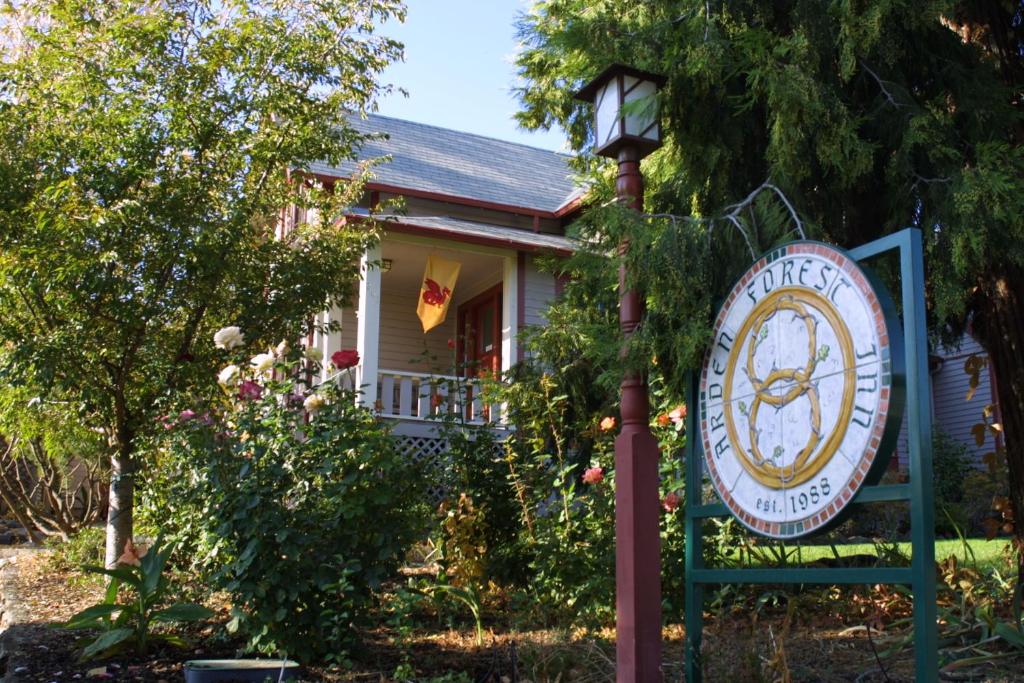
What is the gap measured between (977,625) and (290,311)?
17.7 ft

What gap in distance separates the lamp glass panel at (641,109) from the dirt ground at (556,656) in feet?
7.51

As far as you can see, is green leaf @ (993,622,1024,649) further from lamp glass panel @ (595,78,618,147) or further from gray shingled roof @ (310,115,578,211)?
gray shingled roof @ (310,115,578,211)

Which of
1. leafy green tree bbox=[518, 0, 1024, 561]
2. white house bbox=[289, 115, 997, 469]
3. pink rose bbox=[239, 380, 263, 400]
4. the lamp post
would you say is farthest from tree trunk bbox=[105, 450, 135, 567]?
the lamp post

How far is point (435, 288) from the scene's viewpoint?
12.8m

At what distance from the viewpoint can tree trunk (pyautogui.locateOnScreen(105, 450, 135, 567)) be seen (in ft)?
24.3

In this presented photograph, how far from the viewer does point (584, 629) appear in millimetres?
5734

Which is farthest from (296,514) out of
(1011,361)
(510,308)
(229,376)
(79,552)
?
(510,308)

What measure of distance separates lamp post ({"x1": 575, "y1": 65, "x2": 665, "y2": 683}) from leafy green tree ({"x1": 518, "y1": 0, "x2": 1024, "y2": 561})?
0.78 ft

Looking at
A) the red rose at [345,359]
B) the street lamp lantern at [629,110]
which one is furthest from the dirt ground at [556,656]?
the street lamp lantern at [629,110]

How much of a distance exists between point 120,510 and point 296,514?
10.9 ft

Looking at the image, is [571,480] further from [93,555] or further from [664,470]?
[93,555]

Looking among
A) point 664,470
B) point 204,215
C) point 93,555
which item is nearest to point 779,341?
point 664,470

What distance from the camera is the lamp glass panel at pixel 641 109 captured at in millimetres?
4254

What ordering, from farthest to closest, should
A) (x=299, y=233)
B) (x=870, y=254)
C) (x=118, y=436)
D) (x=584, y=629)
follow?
1. (x=299, y=233)
2. (x=118, y=436)
3. (x=584, y=629)
4. (x=870, y=254)
